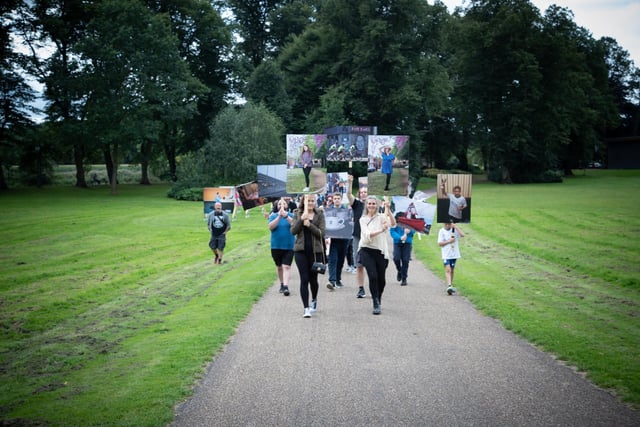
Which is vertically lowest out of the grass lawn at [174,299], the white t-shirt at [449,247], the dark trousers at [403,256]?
the grass lawn at [174,299]

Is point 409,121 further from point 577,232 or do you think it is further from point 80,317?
point 80,317

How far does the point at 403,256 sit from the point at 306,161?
5.14 meters

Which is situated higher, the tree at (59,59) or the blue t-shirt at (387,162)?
the tree at (59,59)

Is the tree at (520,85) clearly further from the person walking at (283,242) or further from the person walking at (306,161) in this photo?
the person walking at (283,242)

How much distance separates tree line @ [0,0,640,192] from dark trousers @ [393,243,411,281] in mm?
27896

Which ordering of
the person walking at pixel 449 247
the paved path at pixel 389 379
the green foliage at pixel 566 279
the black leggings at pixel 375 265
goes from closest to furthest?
the paved path at pixel 389 379 < the green foliage at pixel 566 279 < the black leggings at pixel 375 265 < the person walking at pixel 449 247

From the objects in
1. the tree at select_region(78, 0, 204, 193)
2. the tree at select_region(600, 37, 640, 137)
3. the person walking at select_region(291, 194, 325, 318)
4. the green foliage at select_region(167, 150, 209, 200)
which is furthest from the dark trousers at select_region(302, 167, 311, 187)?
the tree at select_region(600, 37, 640, 137)

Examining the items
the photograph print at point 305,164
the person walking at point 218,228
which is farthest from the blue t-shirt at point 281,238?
the person walking at point 218,228

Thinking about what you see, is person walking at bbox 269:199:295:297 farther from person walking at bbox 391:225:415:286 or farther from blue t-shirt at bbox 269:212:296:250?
person walking at bbox 391:225:415:286

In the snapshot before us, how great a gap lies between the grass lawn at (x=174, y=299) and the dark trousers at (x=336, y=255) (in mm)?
1583

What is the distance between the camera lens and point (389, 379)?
6773mm

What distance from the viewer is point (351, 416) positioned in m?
5.68

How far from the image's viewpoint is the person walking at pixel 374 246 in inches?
407

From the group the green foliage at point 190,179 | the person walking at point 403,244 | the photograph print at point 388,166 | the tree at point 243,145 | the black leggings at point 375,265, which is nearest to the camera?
the black leggings at point 375,265
